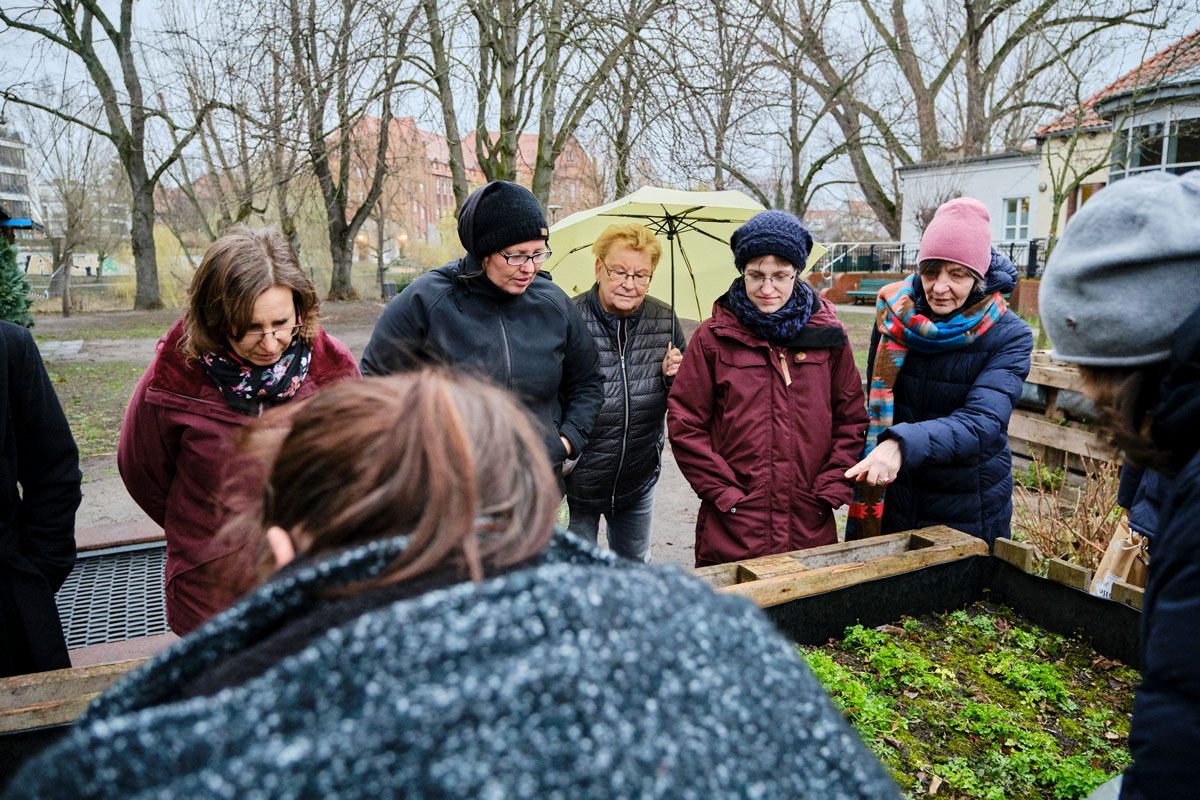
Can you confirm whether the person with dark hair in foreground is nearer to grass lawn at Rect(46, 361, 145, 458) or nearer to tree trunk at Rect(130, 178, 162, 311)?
grass lawn at Rect(46, 361, 145, 458)

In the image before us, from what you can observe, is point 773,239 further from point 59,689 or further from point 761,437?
point 59,689

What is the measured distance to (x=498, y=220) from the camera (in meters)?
2.88

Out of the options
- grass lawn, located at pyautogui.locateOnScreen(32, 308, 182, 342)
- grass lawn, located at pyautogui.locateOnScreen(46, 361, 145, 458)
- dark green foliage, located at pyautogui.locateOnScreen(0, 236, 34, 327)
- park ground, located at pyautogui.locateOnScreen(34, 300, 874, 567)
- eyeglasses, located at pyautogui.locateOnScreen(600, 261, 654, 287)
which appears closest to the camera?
eyeglasses, located at pyautogui.locateOnScreen(600, 261, 654, 287)

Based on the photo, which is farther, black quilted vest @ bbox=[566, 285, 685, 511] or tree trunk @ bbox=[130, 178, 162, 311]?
tree trunk @ bbox=[130, 178, 162, 311]

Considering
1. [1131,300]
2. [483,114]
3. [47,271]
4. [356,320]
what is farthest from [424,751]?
[47,271]

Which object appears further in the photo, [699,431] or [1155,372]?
[699,431]

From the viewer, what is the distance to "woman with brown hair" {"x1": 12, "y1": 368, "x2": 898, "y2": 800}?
2.14ft

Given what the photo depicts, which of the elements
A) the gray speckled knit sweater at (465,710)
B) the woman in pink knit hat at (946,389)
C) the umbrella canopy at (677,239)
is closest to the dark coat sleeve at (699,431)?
the woman in pink knit hat at (946,389)

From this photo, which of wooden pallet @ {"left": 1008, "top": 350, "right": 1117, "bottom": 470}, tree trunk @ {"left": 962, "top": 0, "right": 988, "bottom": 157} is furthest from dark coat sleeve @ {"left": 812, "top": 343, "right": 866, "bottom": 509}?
tree trunk @ {"left": 962, "top": 0, "right": 988, "bottom": 157}

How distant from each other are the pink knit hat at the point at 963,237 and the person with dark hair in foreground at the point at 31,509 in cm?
267

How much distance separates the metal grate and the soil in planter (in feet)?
9.25

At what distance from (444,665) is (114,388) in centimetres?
1155

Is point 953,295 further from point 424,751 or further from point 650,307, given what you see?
point 424,751

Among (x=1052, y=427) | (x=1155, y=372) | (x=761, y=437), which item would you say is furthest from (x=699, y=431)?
(x=1052, y=427)
